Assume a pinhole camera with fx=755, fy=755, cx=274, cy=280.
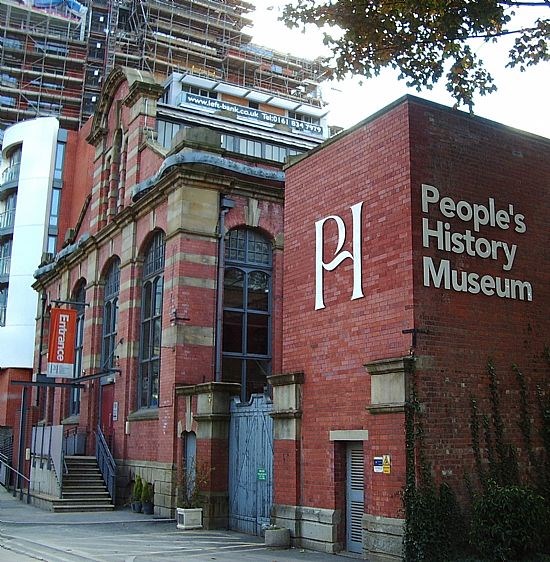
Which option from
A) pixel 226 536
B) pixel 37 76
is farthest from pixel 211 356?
pixel 37 76

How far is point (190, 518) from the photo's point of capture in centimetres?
1769

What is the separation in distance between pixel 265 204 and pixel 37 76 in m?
56.7

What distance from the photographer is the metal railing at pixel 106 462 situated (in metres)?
23.4

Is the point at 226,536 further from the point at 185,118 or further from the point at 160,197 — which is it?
the point at 185,118

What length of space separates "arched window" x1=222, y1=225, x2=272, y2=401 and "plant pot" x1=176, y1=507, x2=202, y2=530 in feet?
16.9

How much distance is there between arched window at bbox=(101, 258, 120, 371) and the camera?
88.4ft

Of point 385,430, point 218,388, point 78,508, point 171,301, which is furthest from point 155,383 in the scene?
point 385,430

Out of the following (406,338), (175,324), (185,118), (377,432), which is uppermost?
(185,118)

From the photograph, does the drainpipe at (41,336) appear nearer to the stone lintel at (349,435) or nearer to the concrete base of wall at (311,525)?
the concrete base of wall at (311,525)

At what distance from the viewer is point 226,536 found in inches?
652

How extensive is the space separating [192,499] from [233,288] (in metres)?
7.05

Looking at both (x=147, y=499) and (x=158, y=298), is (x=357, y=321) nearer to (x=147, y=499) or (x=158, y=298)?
(x=147, y=499)

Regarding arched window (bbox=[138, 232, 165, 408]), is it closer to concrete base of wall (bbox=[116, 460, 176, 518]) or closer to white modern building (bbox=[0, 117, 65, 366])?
concrete base of wall (bbox=[116, 460, 176, 518])

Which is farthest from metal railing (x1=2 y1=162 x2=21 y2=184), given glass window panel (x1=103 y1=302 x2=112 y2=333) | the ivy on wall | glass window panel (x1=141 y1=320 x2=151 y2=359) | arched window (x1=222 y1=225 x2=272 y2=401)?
the ivy on wall
